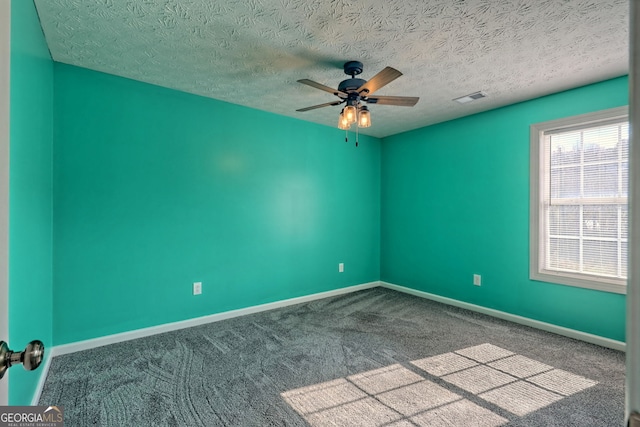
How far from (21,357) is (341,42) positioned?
2288mm

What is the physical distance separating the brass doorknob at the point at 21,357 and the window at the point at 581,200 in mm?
3827

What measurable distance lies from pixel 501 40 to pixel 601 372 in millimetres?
2542

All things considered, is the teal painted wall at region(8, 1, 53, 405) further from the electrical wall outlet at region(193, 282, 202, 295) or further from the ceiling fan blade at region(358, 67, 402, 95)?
the ceiling fan blade at region(358, 67, 402, 95)

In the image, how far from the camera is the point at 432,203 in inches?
168

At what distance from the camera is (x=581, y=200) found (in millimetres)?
3010

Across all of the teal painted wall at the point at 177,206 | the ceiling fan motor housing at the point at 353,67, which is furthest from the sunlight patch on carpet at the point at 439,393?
the ceiling fan motor housing at the point at 353,67

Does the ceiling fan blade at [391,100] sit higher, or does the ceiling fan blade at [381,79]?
the ceiling fan blade at [381,79]

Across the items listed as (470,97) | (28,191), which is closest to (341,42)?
(470,97)

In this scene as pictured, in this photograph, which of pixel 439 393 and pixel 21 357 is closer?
pixel 21 357

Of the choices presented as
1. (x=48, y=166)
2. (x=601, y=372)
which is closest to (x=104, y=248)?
(x=48, y=166)

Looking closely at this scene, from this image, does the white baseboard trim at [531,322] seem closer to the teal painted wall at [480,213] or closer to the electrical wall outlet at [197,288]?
the teal painted wall at [480,213]

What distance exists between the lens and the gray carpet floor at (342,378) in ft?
6.06

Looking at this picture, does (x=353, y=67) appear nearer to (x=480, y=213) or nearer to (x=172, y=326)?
(x=480, y=213)

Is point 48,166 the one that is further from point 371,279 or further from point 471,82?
point 371,279
